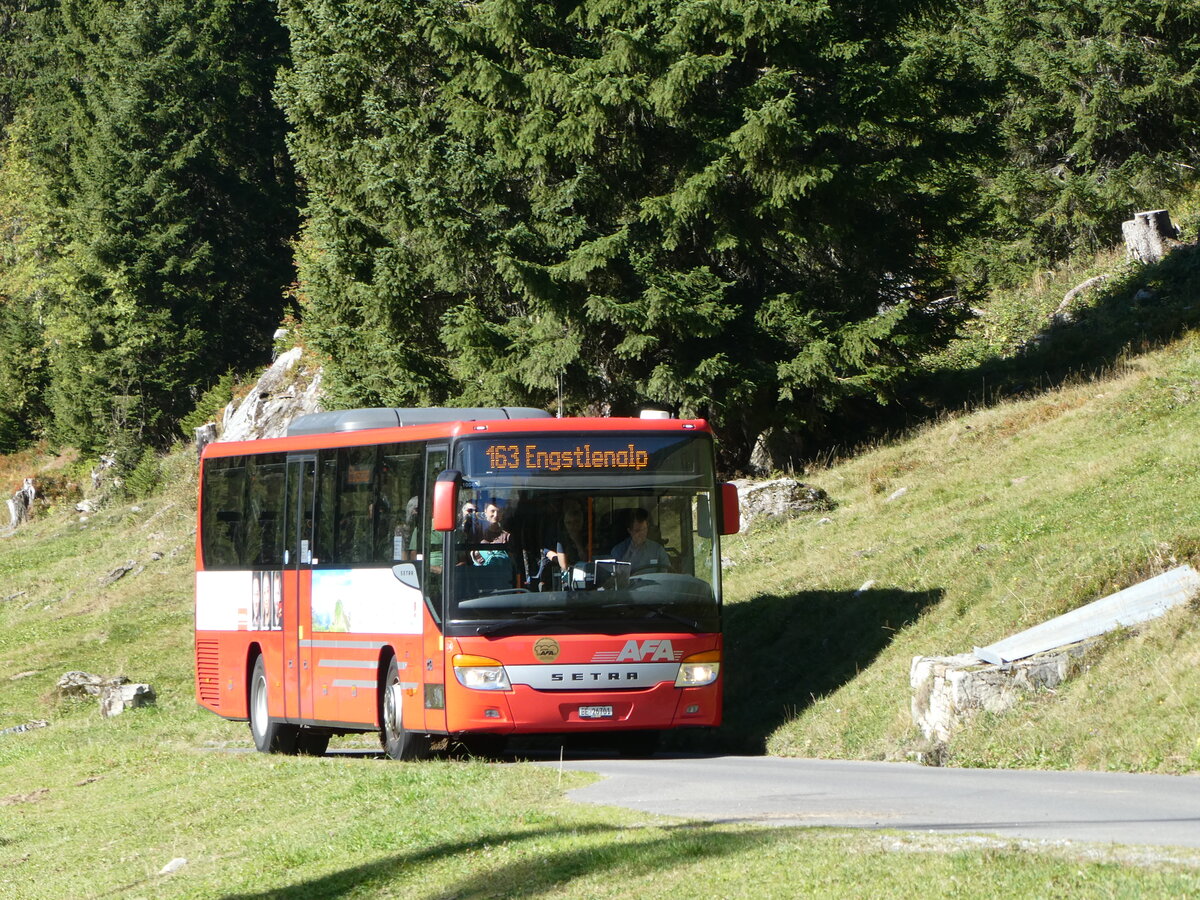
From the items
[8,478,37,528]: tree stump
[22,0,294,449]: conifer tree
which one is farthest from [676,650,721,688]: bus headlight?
[8,478,37,528]: tree stump

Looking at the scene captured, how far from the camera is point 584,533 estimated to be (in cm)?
1480

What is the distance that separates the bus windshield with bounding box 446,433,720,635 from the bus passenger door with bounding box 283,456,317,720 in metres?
3.75

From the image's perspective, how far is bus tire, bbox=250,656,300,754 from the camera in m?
19.0

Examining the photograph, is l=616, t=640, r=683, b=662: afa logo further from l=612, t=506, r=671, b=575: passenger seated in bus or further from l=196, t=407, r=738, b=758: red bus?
l=612, t=506, r=671, b=575: passenger seated in bus

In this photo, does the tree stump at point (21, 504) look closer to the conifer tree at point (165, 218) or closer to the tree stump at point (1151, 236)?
the conifer tree at point (165, 218)

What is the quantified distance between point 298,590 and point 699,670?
541 centimetres

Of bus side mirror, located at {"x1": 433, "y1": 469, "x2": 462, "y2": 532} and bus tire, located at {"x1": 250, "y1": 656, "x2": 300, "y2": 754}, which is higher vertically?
bus side mirror, located at {"x1": 433, "y1": 469, "x2": 462, "y2": 532}

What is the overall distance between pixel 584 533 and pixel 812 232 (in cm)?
1342

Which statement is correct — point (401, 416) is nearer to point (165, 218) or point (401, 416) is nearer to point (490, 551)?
point (490, 551)

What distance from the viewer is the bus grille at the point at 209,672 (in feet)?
69.1

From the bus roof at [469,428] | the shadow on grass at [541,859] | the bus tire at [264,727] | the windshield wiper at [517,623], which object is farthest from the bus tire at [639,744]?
the shadow on grass at [541,859]

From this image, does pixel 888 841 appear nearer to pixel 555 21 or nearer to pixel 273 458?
pixel 273 458

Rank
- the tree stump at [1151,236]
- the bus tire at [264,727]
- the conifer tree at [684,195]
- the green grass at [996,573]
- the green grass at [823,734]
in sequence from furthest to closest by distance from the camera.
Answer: the tree stump at [1151,236]
the conifer tree at [684,195]
the bus tire at [264,727]
the green grass at [996,573]
the green grass at [823,734]

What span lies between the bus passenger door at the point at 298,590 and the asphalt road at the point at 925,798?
506 centimetres
